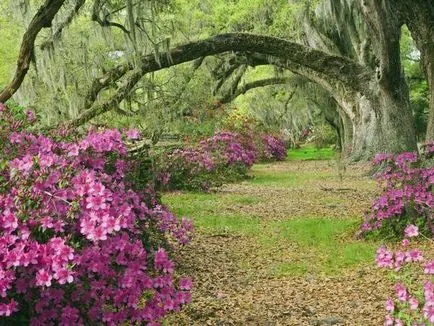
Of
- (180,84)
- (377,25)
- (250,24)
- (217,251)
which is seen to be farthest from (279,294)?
(250,24)

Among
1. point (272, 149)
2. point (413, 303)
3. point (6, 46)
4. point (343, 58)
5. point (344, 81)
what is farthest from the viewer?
point (272, 149)

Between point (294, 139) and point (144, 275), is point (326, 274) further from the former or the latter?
point (294, 139)

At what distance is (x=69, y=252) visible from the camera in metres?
2.93

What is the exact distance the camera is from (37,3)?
1354 centimetres

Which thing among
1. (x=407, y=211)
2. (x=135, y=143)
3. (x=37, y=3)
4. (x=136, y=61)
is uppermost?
(x=37, y=3)

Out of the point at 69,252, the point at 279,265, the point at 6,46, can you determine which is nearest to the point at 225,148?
the point at 279,265

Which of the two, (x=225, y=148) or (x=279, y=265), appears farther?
(x=225, y=148)

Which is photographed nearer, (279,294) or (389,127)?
(279,294)

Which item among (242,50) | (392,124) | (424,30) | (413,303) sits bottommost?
(413,303)

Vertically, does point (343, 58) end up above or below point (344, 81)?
above

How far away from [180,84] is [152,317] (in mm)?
17362

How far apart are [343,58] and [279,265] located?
728cm

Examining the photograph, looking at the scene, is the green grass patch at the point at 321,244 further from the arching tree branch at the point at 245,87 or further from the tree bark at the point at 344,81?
the arching tree branch at the point at 245,87

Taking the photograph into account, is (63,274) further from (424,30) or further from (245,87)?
(245,87)
